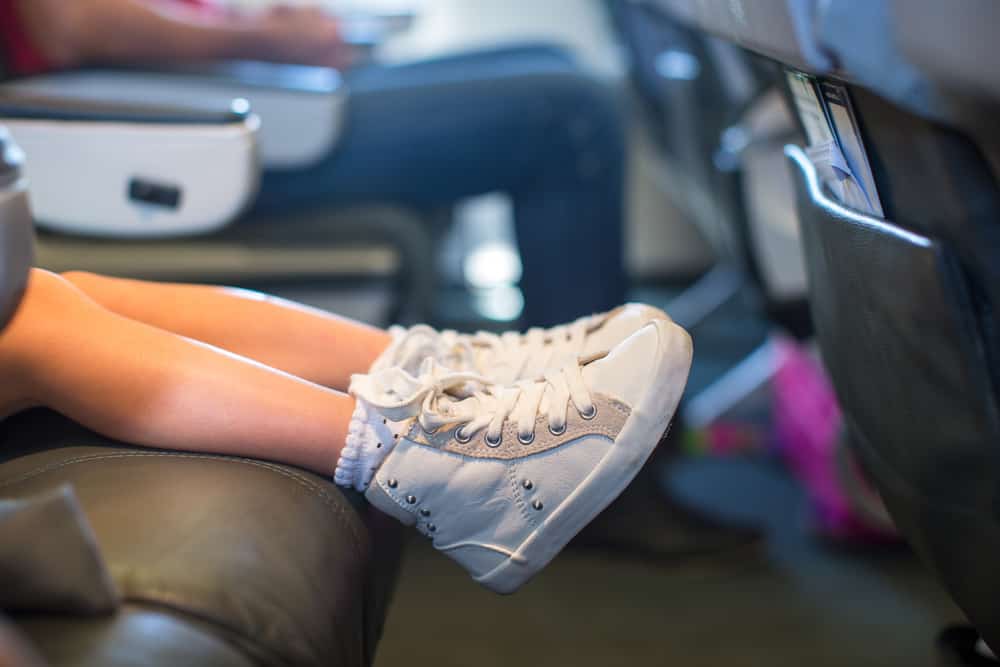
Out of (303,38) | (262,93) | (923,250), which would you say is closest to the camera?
(923,250)

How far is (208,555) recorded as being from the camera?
520mm

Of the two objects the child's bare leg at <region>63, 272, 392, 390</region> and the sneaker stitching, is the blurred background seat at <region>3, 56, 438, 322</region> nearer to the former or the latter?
the child's bare leg at <region>63, 272, 392, 390</region>

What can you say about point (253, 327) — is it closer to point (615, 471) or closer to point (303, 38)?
point (615, 471)

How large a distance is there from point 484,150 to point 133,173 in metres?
0.47

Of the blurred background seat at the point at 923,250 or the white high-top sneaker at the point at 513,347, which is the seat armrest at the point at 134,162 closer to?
the white high-top sneaker at the point at 513,347

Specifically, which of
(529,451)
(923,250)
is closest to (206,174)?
(529,451)

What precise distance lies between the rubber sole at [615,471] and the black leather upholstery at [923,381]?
12 cm

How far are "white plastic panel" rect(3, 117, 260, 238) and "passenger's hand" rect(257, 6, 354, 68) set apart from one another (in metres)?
0.59

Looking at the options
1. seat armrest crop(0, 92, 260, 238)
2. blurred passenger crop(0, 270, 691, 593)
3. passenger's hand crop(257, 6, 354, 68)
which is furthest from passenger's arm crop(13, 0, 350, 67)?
blurred passenger crop(0, 270, 691, 593)

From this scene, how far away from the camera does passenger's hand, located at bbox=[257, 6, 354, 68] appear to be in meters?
1.55

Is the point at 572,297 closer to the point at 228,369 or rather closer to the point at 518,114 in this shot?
the point at 518,114

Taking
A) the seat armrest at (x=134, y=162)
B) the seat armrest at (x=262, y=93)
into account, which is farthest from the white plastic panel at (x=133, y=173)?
the seat armrest at (x=262, y=93)

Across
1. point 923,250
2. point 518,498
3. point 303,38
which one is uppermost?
point 923,250

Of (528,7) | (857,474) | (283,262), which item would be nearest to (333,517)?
(857,474)
